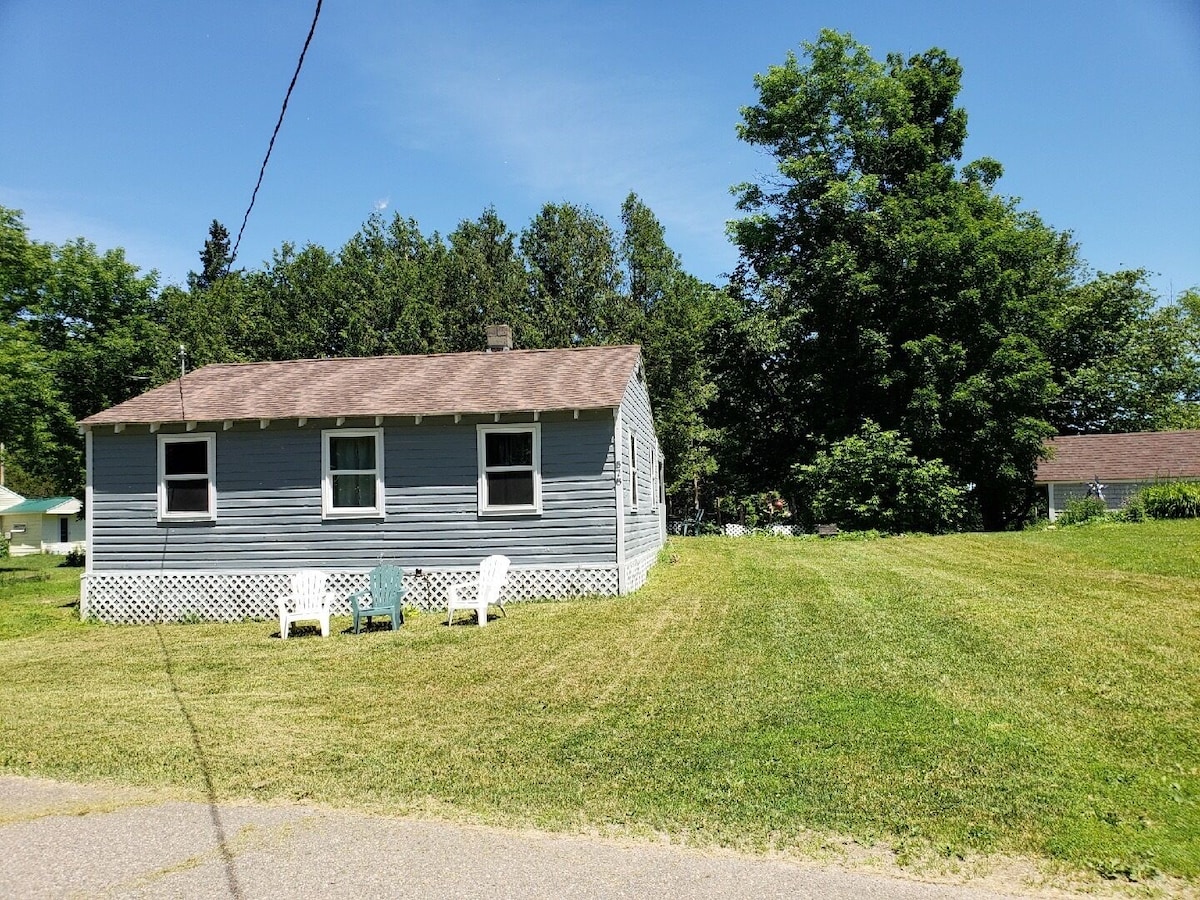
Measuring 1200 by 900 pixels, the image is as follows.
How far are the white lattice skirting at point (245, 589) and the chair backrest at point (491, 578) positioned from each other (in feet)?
4.06

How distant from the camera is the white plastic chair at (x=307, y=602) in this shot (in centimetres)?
1207

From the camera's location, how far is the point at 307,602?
12406 millimetres

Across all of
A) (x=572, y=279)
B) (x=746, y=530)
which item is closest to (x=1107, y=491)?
(x=746, y=530)

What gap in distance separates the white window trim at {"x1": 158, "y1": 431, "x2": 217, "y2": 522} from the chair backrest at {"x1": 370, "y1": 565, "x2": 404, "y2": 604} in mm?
3834

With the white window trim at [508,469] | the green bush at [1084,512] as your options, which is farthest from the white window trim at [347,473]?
the green bush at [1084,512]

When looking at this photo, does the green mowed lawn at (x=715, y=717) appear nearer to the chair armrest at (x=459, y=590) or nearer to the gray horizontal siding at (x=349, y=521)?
the chair armrest at (x=459, y=590)

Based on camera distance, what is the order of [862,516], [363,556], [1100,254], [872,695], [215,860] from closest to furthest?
[215,860], [872,695], [363,556], [862,516], [1100,254]

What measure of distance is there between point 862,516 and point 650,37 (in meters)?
20.3

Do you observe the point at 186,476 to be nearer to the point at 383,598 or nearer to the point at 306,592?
the point at 306,592

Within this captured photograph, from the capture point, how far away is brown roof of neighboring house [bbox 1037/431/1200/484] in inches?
1303

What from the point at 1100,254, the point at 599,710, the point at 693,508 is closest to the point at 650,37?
the point at 599,710

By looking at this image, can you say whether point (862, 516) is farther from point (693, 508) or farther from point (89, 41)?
point (89, 41)

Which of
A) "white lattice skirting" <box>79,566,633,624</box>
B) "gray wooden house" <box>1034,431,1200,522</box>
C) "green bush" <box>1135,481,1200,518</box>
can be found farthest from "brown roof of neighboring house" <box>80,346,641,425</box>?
"gray wooden house" <box>1034,431,1200,522</box>

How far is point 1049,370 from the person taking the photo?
28.5 meters
